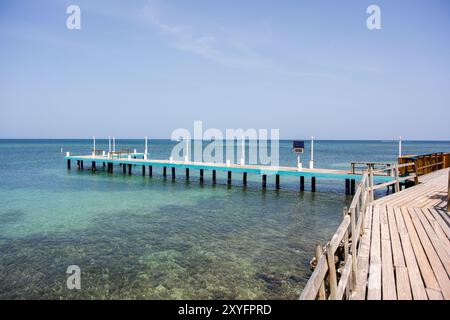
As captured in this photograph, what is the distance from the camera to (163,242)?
1065 centimetres

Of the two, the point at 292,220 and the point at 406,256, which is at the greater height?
the point at 406,256

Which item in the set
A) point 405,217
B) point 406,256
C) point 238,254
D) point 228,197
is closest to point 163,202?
point 228,197

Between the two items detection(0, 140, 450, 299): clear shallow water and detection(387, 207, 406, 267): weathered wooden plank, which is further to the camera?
detection(0, 140, 450, 299): clear shallow water

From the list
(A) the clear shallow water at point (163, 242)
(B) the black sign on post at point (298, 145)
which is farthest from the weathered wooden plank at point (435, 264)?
(B) the black sign on post at point (298, 145)

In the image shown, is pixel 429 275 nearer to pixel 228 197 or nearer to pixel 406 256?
pixel 406 256

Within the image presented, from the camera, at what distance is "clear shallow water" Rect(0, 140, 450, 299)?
24.7 feet

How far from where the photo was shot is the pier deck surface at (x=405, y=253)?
407 centimetres

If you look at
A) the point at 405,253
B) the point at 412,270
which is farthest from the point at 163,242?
the point at 412,270

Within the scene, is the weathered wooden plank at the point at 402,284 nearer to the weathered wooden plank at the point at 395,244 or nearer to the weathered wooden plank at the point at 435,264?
the weathered wooden plank at the point at 395,244

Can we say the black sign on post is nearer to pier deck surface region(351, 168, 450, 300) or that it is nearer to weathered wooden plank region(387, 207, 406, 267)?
pier deck surface region(351, 168, 450, 300)

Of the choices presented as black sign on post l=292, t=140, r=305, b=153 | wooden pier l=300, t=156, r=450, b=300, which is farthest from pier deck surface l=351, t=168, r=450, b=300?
black sign on post l=292, t=140, r=305, b=153

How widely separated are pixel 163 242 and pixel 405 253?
759 cm

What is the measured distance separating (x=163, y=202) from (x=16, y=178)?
1871 cm

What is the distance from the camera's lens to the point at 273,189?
74.3 ft
